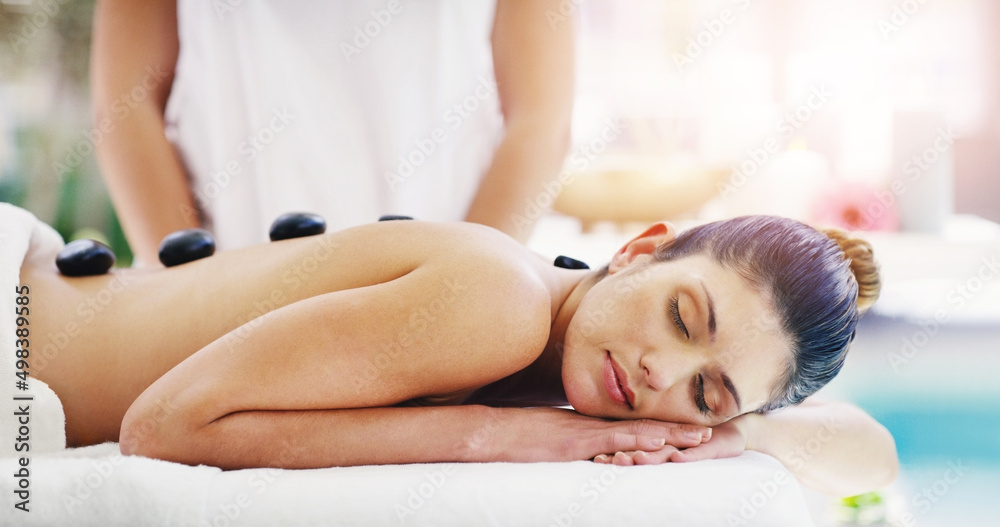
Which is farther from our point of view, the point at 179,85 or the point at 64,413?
the point at 179,85

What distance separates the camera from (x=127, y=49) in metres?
1.51

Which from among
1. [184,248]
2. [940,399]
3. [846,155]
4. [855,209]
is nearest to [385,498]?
[184,248]

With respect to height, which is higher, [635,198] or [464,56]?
[464,56]

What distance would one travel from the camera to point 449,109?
5.19 feet

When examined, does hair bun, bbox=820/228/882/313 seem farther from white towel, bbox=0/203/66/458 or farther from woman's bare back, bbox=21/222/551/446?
white towel, bbox=0/203/66/458

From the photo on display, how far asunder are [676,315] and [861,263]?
0.91 feet

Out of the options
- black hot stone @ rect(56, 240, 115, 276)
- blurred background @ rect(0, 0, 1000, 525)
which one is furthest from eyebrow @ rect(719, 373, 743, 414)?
blurred background @ rect(0, 0, 1000, 525)

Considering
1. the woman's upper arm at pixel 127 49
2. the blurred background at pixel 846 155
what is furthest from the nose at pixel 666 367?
the blurred background at pixel 846 155

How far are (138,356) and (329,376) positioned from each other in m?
0.33

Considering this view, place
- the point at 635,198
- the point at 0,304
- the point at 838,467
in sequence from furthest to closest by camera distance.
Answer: the point at 635,198 < the point at 838,467 < the point at 0,304

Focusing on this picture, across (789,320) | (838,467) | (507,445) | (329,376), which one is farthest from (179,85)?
(838,467)

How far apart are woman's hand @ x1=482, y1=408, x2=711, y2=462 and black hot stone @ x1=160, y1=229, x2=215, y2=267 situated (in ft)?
1.68

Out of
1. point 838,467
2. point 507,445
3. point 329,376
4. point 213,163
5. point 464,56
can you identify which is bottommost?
point 838,467

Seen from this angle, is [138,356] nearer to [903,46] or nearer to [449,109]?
[449,109]
